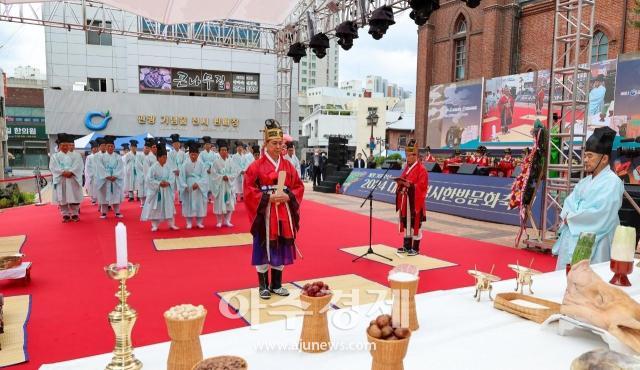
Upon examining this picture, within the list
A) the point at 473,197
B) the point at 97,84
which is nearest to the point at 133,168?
the point at 473,197

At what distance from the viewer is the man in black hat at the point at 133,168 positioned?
11.9 metres

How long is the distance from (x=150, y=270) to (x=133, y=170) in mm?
8048

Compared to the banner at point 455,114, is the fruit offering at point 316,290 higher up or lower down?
lower down

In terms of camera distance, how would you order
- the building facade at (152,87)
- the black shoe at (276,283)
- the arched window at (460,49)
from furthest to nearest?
the building facade at (152,87) < the arched window at (460,49) < the black shoe at (276,283)

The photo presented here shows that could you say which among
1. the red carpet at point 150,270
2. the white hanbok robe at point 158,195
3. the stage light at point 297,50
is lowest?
the red carpet at point 150,270

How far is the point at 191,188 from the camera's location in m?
8.35

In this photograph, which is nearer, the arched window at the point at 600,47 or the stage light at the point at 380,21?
the stage light at the point at 380,21

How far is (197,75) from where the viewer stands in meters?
25.4

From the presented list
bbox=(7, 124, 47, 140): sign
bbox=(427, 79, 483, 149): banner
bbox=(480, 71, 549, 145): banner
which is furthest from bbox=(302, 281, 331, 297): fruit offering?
bbox=(7, 124, 47, 140): sign

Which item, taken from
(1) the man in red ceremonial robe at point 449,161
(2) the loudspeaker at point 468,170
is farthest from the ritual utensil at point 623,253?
(1) the man in red ceremonial robe at point 449,161

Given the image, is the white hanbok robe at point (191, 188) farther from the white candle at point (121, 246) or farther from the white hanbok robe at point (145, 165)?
the white candle at point (121, 246)

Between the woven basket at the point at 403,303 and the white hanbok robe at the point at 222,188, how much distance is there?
7.39 meters

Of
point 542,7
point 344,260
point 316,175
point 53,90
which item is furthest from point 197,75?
A: point 344,260

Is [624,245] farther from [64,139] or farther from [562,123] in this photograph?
[64,139]
